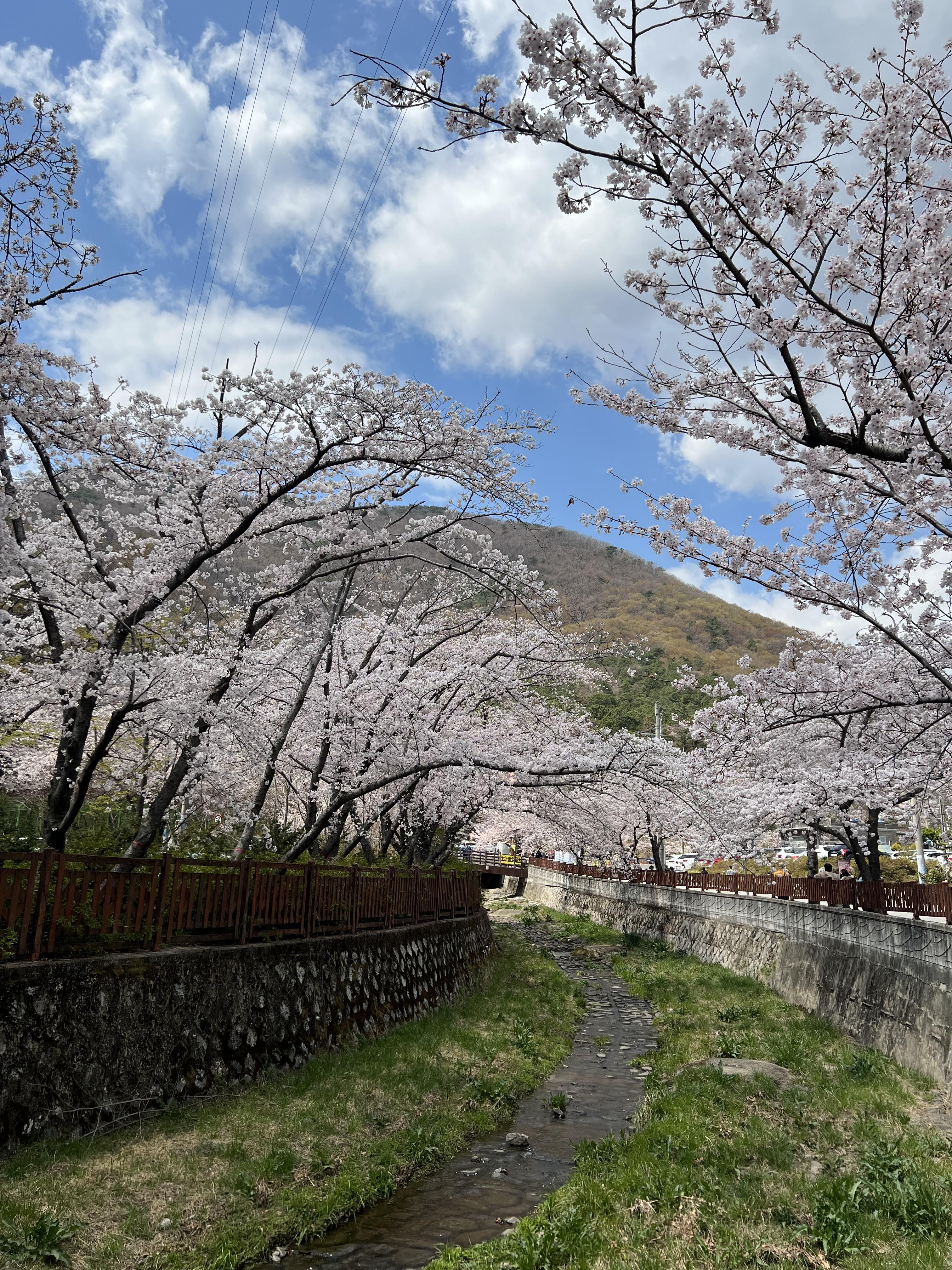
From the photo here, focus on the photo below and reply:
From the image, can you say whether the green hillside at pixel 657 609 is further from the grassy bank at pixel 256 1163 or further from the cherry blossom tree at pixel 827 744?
the grassy bank at pixel 256 1163

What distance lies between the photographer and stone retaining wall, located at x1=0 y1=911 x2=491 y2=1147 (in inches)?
286

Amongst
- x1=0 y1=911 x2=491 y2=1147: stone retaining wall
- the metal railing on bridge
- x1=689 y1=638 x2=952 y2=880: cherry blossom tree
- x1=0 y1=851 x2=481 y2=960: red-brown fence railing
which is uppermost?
x1=689 y1=638 x2=952 y2=880: cherry blossom tree

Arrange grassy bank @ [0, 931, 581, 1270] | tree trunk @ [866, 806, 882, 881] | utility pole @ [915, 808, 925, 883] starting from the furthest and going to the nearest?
utility pole @ [915, 808, 925, 883] < tree trunk @ [866, 806, 882, 881] < grassy bank @ [0, 931, 581, 1270]

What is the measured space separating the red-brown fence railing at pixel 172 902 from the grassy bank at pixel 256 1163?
1865mm

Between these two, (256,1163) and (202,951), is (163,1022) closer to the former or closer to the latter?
(202,951)

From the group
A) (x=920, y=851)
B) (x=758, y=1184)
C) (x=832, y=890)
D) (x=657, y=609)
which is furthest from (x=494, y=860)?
(x=657, y=609)

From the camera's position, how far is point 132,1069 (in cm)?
816

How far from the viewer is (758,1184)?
7125 millimetres

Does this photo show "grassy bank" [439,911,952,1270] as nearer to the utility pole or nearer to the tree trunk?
the tree trunk

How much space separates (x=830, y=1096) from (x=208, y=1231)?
8.01 metres

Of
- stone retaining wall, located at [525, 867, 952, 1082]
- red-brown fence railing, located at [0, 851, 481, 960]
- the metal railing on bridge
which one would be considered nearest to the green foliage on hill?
the metal railing on bridge

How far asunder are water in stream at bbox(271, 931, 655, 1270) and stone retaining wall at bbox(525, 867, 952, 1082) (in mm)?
4411

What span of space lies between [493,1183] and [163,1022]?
395cm

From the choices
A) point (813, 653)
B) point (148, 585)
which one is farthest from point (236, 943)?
point (813, 653)
